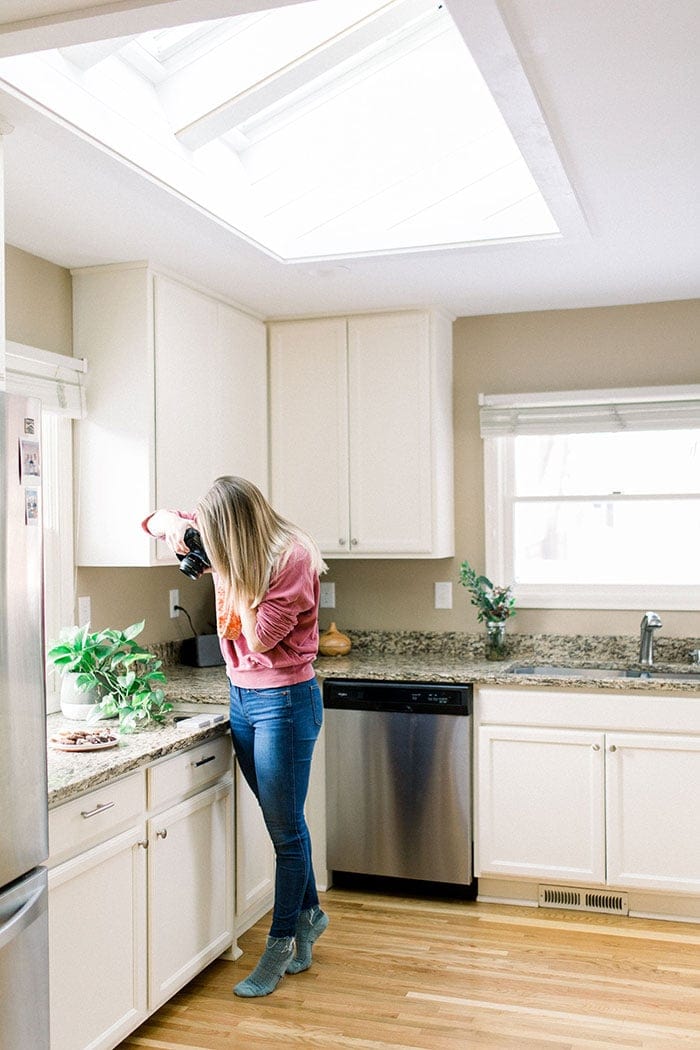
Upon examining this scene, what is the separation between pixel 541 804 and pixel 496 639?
0.72 m

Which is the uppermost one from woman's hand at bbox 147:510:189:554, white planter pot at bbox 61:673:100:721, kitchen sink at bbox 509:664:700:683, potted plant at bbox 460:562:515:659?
woman's hand at bbox 147:510:189:554

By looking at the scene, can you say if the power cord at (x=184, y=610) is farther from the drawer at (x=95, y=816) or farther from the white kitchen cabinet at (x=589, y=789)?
the drawer at (x=95, y=816)

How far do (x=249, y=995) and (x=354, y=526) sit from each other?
1899mm

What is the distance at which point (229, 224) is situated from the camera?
3.17m

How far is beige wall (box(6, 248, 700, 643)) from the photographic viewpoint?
4.25m

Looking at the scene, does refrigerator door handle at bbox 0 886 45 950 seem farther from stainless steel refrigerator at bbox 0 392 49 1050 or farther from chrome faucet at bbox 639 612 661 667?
chrome faucet at bbox 639 612 661 667

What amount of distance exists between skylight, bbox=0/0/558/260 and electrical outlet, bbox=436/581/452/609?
64.8 inches

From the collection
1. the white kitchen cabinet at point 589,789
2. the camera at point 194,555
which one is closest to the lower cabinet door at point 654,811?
the white kitchen cabinet at point 589,789

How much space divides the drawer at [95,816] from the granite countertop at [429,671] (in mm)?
50

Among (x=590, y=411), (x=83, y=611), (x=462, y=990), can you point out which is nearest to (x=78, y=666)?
(x=83, y=611)

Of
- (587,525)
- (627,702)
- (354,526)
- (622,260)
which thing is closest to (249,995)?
(627,702)

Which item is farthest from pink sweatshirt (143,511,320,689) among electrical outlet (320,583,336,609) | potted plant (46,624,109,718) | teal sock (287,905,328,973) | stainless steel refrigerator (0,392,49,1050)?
electrical outlet (320,583,336,609)

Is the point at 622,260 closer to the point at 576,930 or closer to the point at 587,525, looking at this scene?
the point at 587,525

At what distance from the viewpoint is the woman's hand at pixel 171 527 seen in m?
3.29
